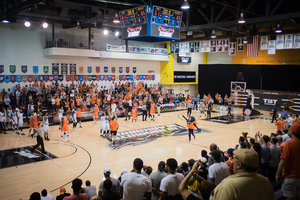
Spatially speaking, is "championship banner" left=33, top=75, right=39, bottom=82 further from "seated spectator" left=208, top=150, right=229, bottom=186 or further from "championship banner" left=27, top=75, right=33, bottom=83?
"seated spectator" left=208, top=150, right=229, bottom=186

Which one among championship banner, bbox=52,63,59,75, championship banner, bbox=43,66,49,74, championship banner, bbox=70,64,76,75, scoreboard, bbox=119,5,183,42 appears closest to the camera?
scoreboard, bbox=119,5,183,42

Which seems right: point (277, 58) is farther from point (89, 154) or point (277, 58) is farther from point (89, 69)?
point (89, 154)

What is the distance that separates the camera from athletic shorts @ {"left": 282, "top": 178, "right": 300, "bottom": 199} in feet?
13.1

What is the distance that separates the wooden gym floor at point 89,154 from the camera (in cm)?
865

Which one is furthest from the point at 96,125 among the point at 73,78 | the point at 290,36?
the point at 290,36

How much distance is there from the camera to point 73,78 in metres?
26.5

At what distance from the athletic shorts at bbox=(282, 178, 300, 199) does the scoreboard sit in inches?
355

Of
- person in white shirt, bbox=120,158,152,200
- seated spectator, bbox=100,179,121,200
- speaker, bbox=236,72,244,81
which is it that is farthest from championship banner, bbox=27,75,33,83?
speaker, bbox=236,72,244,81

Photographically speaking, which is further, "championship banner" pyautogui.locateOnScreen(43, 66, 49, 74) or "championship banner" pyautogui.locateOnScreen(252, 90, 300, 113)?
"championship banner" pyautogui.locateOnScreen(43, 66, 49, 74)

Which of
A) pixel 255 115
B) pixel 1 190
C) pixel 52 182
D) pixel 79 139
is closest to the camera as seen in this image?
pixel 1 190

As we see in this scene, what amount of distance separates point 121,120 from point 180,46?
14633mm

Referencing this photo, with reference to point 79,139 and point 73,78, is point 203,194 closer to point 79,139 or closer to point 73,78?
point 79,139

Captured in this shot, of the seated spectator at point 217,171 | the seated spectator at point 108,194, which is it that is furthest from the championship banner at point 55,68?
the seated spectator at point 217,171

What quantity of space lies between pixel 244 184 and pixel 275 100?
2574 cm
